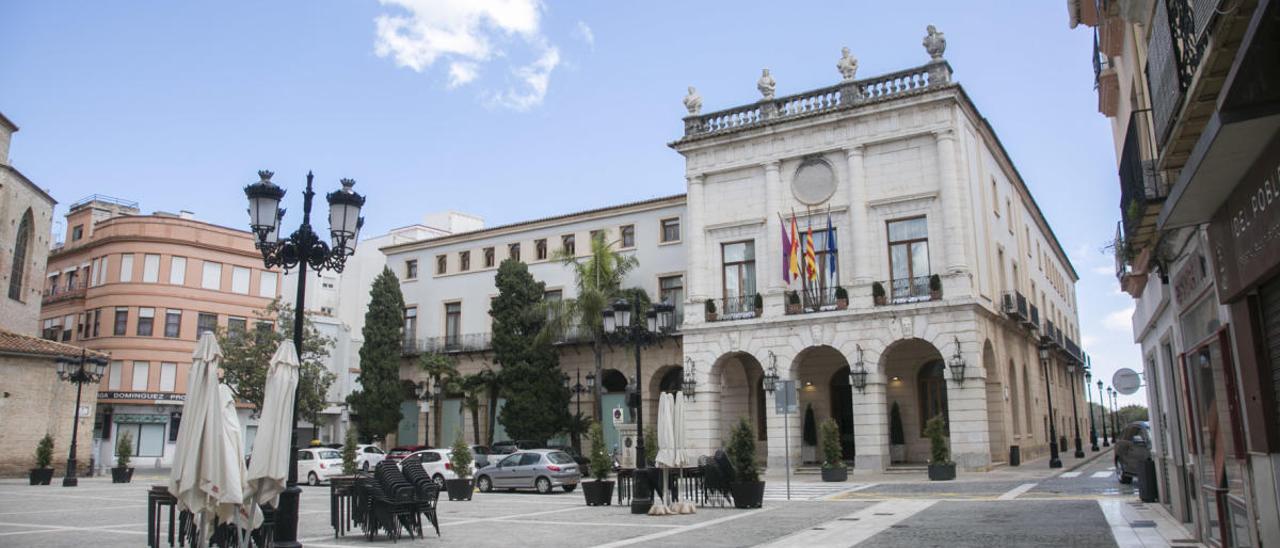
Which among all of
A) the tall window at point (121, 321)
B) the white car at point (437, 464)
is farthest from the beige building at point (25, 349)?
the white car at point (437, 464)

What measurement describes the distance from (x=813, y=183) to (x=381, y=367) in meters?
23.5

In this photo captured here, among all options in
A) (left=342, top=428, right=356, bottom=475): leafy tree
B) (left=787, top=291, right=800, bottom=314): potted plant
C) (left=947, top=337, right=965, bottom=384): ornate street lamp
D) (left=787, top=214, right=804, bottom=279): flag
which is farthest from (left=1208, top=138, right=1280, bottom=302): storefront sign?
(left=342, top=428, right=356, bottom=475): leafy tree

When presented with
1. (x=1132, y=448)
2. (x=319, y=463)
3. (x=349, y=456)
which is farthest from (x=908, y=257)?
(x=319, y=463)

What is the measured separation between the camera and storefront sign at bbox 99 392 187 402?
4516 centimetres

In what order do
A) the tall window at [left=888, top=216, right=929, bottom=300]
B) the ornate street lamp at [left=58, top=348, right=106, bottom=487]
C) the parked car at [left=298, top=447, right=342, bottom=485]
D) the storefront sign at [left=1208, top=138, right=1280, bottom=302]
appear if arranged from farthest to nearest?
the tall window at [left=888, top=216, right=929, bottom=300], the parked car at [left=298, top=447, right=342, bottom=485], the ornate street lamp at [left=58, top=348, right=106, bottom=487], the storefront sign at [left=1208, top=138, right=1280, bottom=302]

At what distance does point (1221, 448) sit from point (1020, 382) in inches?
1072

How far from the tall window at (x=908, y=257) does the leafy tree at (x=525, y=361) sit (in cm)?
1573

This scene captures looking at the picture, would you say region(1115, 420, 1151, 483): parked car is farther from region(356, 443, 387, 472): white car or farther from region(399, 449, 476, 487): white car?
region(356, 443, 387, 472): white car

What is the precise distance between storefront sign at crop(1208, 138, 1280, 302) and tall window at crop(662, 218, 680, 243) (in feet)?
103

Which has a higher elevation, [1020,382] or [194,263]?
[194,263]

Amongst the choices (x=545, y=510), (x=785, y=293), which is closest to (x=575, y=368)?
(x=785, y=293)

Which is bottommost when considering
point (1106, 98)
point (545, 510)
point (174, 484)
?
point (545, 510)

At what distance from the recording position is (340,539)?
44.3ft

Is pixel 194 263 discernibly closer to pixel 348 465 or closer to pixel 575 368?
pixel 575 368
